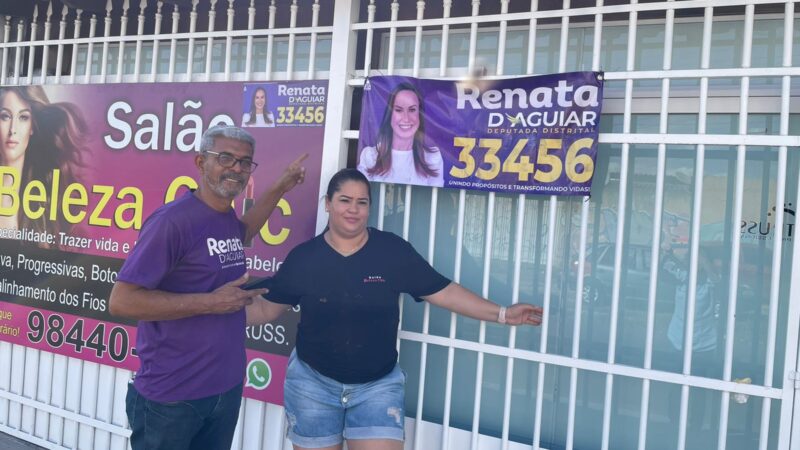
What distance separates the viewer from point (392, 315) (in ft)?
10.5

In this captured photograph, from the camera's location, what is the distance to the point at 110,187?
4512 millimetres

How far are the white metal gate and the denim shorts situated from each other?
526 millimetres

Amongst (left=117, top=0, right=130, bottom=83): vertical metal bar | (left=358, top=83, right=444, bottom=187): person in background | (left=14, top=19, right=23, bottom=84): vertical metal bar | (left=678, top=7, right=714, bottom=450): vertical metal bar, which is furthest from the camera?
(left=14, top=19, right=23, bottom=84): vertical metal bar

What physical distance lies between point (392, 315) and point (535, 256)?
0.81 m

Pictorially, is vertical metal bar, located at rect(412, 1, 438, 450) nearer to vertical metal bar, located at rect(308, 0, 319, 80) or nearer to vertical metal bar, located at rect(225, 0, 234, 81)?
vertical metal bar, located at rect(308, 0, 319, 80)

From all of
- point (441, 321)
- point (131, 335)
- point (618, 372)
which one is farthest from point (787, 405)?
point (131, 335)

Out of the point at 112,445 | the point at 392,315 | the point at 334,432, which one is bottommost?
the point at 112,445

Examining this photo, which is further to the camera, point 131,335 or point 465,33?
point 131,335

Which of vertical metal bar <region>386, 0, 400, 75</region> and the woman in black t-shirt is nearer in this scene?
the woman in black t-shirt

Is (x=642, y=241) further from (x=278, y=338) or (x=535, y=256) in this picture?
(x=278, y=338)

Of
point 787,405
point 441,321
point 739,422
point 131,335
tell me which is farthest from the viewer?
point 131,335

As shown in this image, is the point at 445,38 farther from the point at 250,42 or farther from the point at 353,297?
the point at 353,297

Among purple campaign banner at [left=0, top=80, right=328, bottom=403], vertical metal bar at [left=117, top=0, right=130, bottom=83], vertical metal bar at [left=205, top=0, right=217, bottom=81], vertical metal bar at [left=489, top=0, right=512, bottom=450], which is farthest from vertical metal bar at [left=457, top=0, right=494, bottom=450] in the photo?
vertical metal bar at [left=117, top=0, right=130, bottom=83]

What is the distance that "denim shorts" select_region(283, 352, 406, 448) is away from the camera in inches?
123
